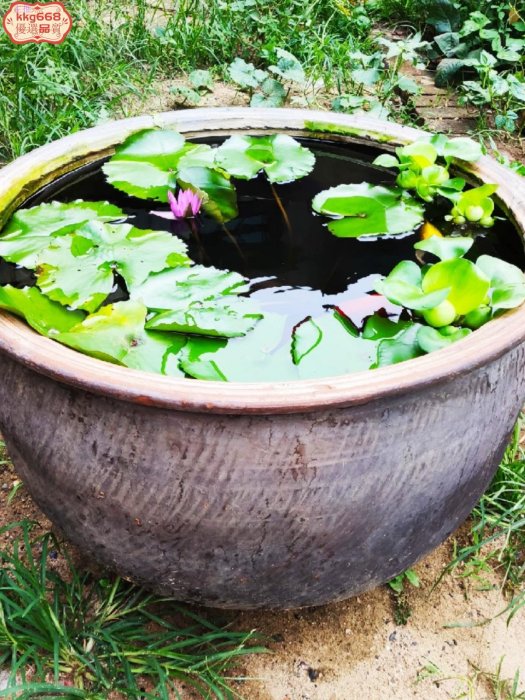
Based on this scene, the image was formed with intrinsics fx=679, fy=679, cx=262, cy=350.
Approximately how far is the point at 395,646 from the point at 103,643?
2.00ft

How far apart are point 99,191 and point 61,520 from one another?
73 cm

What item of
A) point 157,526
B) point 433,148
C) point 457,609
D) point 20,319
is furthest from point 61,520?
point 433,148

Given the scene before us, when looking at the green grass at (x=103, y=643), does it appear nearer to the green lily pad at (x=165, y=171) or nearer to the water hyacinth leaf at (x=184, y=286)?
the water hyacinth leaf at (x=184, y=286)

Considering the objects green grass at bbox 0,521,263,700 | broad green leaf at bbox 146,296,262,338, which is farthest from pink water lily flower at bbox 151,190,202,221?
green grass at bbox 0,521,263,700

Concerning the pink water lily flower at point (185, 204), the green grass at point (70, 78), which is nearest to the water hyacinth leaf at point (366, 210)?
the pink water lily flower at point (185, 204)

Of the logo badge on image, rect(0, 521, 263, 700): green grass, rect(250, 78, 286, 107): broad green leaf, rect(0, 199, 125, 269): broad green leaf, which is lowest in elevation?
rect(0, 521, 263, 700): green grass

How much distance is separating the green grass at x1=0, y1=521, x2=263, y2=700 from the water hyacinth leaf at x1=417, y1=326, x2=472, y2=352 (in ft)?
2.35

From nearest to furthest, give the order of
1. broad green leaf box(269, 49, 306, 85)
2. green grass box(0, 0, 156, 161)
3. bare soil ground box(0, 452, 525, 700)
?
bare soil ground box(0, 452, 525, 700) → green grass box(0, 0, 156, 161) → broad green leaf box(269, 49, 306, 85)

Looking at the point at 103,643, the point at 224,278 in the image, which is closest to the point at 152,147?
the point at 224,278

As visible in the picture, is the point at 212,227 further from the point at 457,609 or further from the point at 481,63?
the point at 481,63

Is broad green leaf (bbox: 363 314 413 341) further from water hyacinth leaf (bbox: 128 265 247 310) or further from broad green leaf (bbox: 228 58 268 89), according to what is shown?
broad green leaf (bbox: 228 58 268 89)

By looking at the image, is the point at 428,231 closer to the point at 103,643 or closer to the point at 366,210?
the point at 366,210

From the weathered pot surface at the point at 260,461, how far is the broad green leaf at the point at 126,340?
56mm

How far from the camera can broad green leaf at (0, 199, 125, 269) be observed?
1.27m
